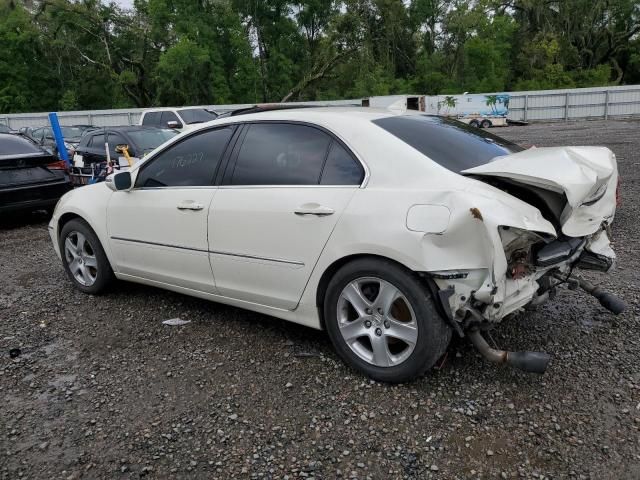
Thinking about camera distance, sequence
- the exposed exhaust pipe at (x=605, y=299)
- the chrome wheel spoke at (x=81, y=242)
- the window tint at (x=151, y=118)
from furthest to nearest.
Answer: the window tint at (x=151, y=118) < the chrome wheel spoke at (x=81, y=242) < the exposed exhaust pipe at (x=605, y=299)

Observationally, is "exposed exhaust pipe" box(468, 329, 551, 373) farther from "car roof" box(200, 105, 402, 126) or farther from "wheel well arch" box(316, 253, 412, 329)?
"car roof" box(200, 105, 402, 126)

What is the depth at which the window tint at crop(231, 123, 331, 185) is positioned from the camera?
3365 millimetres

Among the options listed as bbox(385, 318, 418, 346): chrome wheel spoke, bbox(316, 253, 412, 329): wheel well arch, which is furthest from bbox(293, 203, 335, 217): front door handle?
bbox(385, 318, 418, 346): chrome wheel spoke

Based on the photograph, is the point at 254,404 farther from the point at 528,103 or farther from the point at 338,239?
the point at 528,103

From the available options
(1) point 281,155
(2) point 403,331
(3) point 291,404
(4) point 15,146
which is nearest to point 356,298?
(2) point 403,331

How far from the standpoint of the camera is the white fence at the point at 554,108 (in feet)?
104

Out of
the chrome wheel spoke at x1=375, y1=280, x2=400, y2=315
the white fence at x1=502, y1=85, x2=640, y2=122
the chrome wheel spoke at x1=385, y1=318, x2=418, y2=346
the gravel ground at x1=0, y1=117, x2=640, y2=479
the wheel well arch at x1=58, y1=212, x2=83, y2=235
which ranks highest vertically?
the wheel well arch at x1=58, y1=212, x2=83, y2=235

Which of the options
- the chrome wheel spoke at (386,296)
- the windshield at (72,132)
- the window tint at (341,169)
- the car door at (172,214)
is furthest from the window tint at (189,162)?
the windshield at (72,132)

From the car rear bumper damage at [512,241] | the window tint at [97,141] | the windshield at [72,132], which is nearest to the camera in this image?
the car rear bumper damage at [512,241]

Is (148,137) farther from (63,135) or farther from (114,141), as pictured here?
(63,135)

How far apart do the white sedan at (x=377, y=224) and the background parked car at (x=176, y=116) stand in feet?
43.0

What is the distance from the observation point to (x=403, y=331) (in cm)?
298

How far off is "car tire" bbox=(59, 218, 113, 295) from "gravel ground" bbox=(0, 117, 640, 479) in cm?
50

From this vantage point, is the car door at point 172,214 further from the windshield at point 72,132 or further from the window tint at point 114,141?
the windshield at point 72,132
